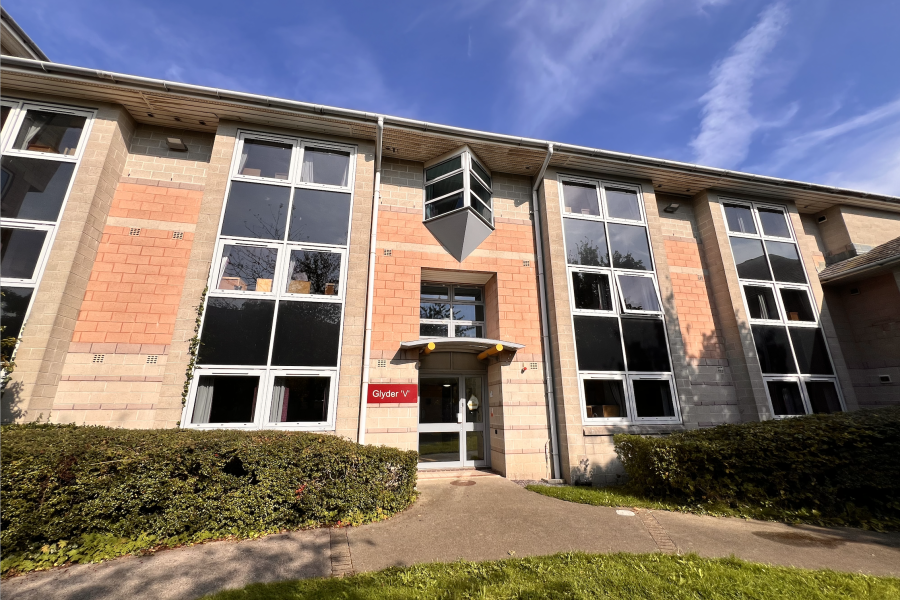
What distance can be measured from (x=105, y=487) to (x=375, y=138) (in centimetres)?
842

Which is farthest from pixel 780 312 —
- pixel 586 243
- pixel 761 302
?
pixel 586 243

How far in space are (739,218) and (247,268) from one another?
13.9m

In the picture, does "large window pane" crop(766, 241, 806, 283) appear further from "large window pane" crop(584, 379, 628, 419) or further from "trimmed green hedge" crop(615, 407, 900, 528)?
"large window pane" crop(584, 379, 628, 419)

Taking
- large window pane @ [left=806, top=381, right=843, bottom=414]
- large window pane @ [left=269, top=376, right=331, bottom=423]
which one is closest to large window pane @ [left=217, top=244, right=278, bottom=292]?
large window pane @ [left=269, top=376, right=331, bottom=423]

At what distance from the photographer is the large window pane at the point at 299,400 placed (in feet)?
24.3

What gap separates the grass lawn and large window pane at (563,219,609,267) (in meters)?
7.00

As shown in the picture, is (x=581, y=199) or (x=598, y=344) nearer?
(x=598, y=344)

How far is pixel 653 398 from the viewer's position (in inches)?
361

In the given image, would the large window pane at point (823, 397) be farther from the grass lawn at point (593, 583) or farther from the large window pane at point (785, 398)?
the grass lawn at point (593, 583)

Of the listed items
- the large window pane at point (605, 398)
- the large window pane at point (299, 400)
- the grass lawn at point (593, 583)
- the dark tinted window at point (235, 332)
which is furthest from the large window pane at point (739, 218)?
the dark tinted window at point (235, 332)

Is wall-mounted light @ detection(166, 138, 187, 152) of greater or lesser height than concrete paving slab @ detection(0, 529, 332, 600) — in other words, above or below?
above

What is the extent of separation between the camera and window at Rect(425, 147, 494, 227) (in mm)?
9375

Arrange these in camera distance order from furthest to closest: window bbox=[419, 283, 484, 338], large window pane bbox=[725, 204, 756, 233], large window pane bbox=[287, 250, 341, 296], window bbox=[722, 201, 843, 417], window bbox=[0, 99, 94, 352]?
1. large window pane bbox=[725, 204, 756, 233]
2. window bbox=[722, 201, 843, 417]
3. window bbox=[419, 283, 484, 338]
4. large window pane bbox=[287, 250, 341, 296]
5. window bbox=[0, 99, 94, 352]

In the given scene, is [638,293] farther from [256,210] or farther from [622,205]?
[256,210]
